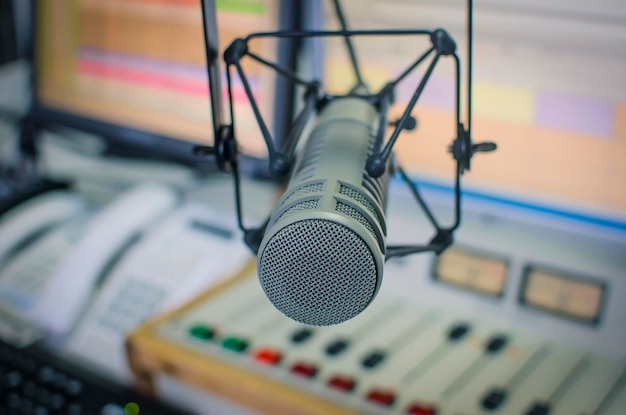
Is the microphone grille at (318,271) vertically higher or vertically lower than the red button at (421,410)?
higher

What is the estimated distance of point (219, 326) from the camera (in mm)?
834

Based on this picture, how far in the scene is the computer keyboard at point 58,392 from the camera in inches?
30.8

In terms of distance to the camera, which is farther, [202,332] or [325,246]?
[202,332]

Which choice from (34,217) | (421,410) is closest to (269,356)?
(421,410)

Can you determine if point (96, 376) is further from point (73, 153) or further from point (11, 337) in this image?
point (73, 153)

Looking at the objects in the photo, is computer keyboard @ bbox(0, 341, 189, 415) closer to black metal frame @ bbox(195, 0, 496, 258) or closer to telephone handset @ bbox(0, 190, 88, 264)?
telephone handset @ bbox(0, 190, 88, 264)

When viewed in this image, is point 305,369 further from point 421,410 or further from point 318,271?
point 318,271

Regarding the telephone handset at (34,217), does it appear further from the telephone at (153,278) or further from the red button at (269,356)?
the red button at (269,356)

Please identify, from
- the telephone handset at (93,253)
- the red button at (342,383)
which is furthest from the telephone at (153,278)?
the red button at (342,383)

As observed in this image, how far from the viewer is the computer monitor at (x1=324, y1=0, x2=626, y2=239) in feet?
2.51

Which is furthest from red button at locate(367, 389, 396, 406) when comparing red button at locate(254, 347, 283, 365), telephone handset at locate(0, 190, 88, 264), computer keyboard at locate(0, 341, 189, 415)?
telephone handset at locate(0, 190, 88, 264)

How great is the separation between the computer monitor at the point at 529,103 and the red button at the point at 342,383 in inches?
10.1

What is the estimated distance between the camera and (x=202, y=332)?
2.65 feet

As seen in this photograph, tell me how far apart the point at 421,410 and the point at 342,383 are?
9cm
